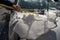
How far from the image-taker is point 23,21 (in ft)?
5.96

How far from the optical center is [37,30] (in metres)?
1.73

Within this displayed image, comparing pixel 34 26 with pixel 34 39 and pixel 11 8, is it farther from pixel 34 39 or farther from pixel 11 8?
pixel 11 8

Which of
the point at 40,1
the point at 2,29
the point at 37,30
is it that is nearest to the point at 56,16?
the point at 37,30

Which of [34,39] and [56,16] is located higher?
[56,16]

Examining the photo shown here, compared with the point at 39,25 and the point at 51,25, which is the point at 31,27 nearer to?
the point at 39,25

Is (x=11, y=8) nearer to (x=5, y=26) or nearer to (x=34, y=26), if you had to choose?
(x=5, y=26)

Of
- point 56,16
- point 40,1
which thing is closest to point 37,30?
point 56,16

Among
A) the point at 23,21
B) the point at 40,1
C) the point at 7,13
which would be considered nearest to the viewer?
the point at 23,21

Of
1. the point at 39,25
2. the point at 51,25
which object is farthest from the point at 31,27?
the point at 51,25

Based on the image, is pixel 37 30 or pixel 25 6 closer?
pixel 37 30

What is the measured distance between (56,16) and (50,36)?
381 millimetres

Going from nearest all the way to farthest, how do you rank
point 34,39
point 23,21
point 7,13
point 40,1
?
point 34,39, point 23,21, point 7,13, point 40,1

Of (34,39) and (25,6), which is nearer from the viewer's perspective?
(34,39)

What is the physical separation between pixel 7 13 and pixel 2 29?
0.71ft
